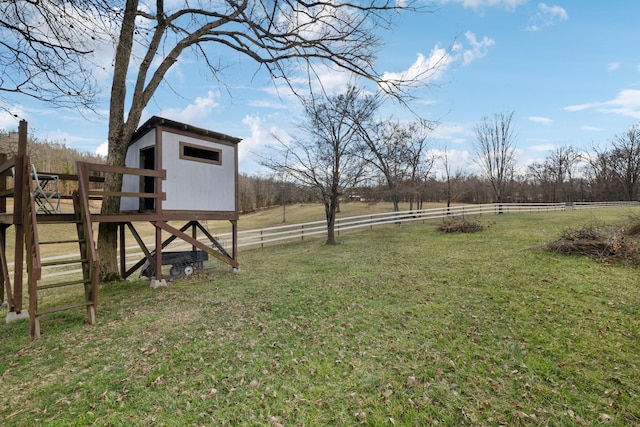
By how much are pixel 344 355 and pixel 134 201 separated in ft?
24.1

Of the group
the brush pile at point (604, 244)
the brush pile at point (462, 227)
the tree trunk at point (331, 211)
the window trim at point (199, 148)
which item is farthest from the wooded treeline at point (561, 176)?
the window trim at point (199, 148)

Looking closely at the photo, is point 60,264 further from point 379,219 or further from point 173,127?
point 379,219

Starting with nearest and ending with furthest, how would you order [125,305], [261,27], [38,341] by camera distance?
[38,341] < [125,305] < [261,27]

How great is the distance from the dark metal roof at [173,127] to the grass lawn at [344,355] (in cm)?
409

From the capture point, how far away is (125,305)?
20.3 ft

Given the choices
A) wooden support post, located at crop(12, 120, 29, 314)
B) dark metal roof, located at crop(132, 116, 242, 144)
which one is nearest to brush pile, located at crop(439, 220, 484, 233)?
dark metal roof, located at crop(132, 116, 242, 144)

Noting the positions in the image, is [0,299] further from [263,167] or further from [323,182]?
[323,182]

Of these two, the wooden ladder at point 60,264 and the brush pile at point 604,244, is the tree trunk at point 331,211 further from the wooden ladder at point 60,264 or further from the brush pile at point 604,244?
the wooden ladder at point 60,264

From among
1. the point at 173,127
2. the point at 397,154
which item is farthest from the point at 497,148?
the point at 173,127

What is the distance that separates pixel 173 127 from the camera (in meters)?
7.87

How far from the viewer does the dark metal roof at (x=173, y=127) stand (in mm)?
7500

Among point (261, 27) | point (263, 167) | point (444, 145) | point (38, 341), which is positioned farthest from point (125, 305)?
point (444, 145)

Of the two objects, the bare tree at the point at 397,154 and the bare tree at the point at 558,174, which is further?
the bare tree at the point at 558,174

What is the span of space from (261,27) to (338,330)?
7.11 meters
